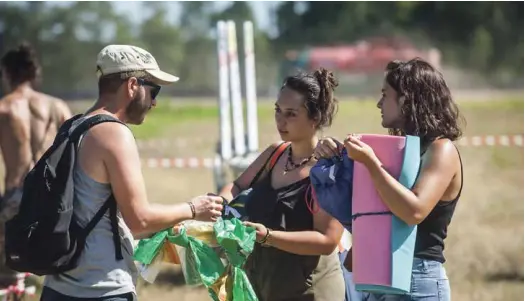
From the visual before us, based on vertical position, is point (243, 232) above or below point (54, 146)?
below

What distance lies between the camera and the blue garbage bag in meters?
3.58

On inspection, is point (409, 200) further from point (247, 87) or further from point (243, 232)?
point (247, 87)

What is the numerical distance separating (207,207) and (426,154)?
81cm

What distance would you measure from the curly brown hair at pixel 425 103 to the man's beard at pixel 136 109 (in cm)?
89

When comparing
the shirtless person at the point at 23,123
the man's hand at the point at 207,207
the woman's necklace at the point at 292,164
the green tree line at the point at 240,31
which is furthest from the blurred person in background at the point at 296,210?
the green tree line at the point at 240,31

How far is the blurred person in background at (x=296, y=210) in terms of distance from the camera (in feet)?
13.3

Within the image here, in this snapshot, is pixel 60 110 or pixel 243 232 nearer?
pixel 243 232

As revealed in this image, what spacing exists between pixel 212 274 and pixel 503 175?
1345 centimetres

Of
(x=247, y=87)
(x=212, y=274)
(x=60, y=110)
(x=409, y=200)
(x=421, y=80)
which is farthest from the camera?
(x=247, y=87)

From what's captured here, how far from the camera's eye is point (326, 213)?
13.1ft

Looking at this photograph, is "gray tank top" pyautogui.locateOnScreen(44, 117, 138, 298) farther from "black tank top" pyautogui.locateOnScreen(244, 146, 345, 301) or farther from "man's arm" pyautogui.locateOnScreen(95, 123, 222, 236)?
"black tank top" pyautogui.locateOnScreen(244, 146, 345, 301)

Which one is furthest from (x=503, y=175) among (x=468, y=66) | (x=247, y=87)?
(x=468, y=66)

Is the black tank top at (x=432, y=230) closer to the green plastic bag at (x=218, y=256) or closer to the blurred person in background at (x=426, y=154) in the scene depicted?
the blurred person in background at (x=426, y=154)

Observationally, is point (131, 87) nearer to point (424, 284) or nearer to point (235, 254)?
point (235, 254)
